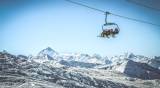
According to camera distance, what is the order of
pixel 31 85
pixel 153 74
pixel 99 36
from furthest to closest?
pixel 153 74
pixel 31 85
pixel 99 36

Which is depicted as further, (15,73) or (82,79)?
(82,79)

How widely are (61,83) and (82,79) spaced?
1189cm

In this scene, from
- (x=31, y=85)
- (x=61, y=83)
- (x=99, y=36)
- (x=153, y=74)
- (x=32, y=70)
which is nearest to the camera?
(x=99, y=36)

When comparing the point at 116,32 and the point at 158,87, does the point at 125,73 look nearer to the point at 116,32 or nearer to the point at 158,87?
the point at 158,87

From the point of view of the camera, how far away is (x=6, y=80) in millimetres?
54656

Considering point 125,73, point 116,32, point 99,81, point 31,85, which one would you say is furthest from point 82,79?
point 125,73

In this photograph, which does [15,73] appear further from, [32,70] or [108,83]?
[108,83]

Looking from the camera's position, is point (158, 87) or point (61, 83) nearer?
point (61, 83)

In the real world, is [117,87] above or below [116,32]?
below

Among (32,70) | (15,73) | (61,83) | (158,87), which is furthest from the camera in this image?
(158,87)

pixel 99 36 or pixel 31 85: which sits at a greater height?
pixel 99 36

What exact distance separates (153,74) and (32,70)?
247 feet

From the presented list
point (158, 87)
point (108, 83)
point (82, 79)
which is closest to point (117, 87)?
point (108, 83)

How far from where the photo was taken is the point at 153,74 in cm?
12412
